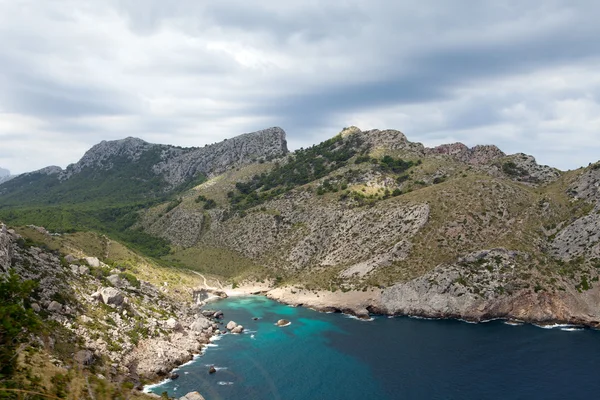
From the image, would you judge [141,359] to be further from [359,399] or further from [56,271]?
[359,399]

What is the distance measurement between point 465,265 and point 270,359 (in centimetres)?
7056

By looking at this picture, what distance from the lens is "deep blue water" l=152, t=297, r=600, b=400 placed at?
6400cm

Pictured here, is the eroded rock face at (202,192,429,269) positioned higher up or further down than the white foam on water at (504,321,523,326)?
higher up

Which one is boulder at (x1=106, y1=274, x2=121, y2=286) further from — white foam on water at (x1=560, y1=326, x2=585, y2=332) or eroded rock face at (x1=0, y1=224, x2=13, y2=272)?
white foam on water at (x1=560, y1=326, x2=585, y2=332)

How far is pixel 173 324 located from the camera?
281ft

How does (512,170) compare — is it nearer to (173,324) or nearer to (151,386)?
(173,324)

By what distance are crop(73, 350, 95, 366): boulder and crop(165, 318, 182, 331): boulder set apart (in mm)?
23246

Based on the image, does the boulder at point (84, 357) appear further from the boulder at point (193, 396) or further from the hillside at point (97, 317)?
the boulder at point (193, 396)

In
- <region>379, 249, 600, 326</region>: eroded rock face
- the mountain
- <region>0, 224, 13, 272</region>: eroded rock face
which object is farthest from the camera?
<region>379, 249, 600, 326</region>: eroded rock face

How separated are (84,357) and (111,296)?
20247mm

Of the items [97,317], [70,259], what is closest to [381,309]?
[97,317]

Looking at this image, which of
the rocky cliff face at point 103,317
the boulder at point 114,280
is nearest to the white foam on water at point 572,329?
the rocky cliff face at point 103,317

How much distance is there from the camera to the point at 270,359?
260 feet

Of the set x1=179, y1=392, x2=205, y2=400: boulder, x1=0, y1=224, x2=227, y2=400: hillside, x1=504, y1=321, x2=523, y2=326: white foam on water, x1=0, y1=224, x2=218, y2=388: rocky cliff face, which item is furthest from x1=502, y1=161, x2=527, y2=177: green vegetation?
x1=179, y1=392, x2=205, y2=400: boulder
